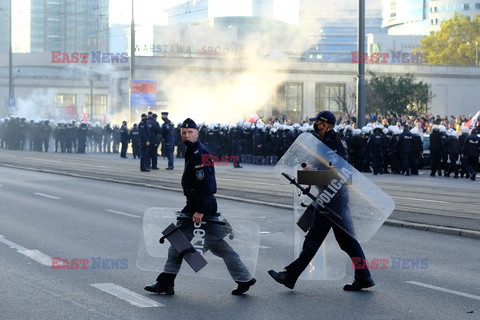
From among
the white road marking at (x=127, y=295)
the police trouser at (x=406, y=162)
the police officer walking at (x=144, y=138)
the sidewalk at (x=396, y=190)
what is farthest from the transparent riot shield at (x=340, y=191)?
the police trouser at (x=406, y=162)

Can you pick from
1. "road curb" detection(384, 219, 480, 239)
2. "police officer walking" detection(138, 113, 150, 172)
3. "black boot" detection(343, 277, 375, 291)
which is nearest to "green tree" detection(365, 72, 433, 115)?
"police officer walking" detection(138, 113, 150, 172)

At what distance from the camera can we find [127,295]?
8.15 m

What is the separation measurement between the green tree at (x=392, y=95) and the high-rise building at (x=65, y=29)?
69442 millimetres

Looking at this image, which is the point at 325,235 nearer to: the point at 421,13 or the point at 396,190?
the point at 396,190

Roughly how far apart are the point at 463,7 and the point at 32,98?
7095 centimetres

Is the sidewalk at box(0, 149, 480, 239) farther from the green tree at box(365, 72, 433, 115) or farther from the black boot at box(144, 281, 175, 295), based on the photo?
the green tree at box(365, 72, 433, 115)

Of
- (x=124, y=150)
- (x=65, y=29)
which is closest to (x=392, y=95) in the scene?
(x=124, y=150)

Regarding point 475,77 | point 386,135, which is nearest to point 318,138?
point 386,135

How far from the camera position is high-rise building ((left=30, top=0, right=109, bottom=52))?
127875 millimetres

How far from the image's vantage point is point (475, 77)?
248ft

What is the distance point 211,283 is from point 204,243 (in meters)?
0.90

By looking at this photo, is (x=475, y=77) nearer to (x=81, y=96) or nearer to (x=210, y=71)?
(x=210, y=71)

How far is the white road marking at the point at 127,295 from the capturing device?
306 inches

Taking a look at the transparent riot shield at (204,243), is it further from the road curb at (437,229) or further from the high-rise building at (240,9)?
the high-rise building at (240,9)
